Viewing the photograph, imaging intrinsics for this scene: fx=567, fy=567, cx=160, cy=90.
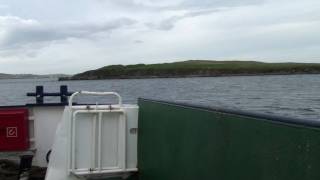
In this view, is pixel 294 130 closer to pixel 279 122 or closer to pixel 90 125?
pixel 279 122

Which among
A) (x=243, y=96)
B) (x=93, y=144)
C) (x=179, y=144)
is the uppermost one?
(x=179, y=144)

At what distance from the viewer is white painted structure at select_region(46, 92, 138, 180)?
6.91 metres

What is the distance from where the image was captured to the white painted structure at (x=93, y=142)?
272 inches

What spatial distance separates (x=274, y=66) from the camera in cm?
19962

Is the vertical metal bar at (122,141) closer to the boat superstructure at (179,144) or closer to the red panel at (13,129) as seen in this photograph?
the boat superstructure at (179,144)

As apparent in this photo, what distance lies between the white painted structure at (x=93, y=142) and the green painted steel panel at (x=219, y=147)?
0.22 metres

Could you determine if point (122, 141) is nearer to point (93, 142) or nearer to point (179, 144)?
point (93, 142)

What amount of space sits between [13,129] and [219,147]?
5377 millimetres

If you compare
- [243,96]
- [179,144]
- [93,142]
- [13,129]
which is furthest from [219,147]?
[243,96]

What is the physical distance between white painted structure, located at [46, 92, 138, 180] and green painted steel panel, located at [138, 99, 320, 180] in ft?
0.72

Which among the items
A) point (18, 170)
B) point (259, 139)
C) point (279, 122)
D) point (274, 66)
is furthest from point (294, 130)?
point (274, 66)

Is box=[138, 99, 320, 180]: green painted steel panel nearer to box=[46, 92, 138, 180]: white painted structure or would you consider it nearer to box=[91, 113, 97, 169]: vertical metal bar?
box=[46, 92, 138, 180]: white painted structure

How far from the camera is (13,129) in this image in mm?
9266

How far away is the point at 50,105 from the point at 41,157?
0.94m
